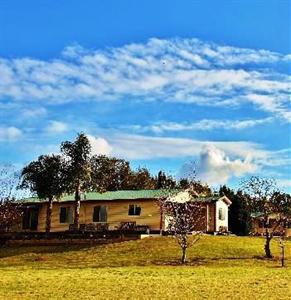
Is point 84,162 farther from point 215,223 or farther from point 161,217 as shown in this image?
point 215,223

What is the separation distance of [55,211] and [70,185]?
7.88 meters

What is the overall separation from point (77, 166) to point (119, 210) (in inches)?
254

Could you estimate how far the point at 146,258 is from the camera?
120 feet

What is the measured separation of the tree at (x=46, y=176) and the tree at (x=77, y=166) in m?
0.77

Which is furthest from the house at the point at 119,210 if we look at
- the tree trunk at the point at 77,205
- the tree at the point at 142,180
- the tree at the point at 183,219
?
the tree at the point at 142,180

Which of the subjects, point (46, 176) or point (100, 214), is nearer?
point (46, 176)

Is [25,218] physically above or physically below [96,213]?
below

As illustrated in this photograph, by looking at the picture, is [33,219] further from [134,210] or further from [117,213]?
[134,210]


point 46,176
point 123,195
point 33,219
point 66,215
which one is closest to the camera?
point 46,176

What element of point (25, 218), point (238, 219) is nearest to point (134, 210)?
point (25, 218)

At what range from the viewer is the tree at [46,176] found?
52.5 m

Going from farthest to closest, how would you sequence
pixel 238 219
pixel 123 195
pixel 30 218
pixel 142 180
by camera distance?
pixel 142 180 < pixel 238 219 < pixel 30 218 < pixel 123 195

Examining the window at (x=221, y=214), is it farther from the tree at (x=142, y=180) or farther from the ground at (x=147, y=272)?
the tree at (x=142, y=180)

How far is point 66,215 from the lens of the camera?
5878cm
